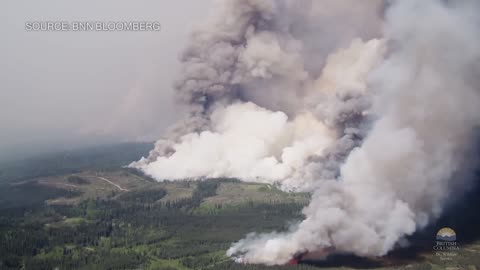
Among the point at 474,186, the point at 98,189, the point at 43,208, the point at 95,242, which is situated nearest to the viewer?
the point at 474,186

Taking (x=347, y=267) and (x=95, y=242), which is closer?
(x=347, y=267)

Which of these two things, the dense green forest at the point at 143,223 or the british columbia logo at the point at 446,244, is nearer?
the british columbia logo at the point at 446,244

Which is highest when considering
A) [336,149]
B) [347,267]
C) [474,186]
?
[336,149]

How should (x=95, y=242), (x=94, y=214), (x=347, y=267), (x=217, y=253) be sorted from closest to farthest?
1. (x=347, y=267)
2. (x=217, y=253)
3. (x=95, y=242)
4. (x=94, y=214)

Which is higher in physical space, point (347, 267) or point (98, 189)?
point (98, 189)

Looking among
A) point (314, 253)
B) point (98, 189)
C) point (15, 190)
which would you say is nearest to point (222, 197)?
point (98, 189)

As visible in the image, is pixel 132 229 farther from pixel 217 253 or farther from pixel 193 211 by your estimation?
pixel 217 253

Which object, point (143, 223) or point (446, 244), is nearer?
point (446, 244)

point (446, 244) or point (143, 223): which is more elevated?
point (143, 223)

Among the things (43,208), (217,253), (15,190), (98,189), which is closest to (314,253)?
(217,253)

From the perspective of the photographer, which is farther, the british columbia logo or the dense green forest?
the dense green forest
